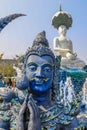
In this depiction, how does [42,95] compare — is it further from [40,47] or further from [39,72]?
[40,47]

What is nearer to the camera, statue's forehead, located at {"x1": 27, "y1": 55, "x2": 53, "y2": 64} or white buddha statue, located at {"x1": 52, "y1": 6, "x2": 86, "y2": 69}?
statue's forehead, located at {"x1": 27, "y1": 55, "x2": 53, "y2": 64}

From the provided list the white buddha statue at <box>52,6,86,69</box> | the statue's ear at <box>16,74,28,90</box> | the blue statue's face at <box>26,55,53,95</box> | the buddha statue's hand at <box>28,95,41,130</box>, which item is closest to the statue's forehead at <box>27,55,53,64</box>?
the blue statue's face at <box>26,55,53,95</box>

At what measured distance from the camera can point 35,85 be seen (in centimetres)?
457

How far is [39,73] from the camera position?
4.53 meters

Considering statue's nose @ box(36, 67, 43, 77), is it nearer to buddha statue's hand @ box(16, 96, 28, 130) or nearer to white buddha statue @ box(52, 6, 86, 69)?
buddha statue's hand @ box(16, 96, 28, 130)

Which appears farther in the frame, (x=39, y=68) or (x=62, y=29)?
(x=62, y=29)

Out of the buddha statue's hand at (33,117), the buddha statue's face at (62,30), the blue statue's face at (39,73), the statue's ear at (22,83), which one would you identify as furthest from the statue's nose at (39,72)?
the buddha statue's face at (62,30)

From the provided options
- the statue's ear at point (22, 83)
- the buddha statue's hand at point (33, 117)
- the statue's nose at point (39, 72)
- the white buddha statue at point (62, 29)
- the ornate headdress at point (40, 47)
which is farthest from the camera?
the white buddha statue at point (62, 29)

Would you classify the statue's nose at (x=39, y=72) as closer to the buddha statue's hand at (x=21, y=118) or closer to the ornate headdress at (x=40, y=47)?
the ornate headdress at (x=40, y=47)

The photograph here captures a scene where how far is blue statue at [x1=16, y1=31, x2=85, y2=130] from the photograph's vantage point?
419 cm

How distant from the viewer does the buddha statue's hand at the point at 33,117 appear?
410 centimetres

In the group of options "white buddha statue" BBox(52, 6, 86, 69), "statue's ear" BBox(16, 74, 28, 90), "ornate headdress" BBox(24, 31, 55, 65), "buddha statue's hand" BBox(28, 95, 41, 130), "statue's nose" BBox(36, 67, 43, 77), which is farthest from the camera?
"white buddha statue" BBox(52, 6, 86, 69)

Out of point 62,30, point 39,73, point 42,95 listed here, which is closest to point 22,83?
point 39,73

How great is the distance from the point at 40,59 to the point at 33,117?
0.83 m
